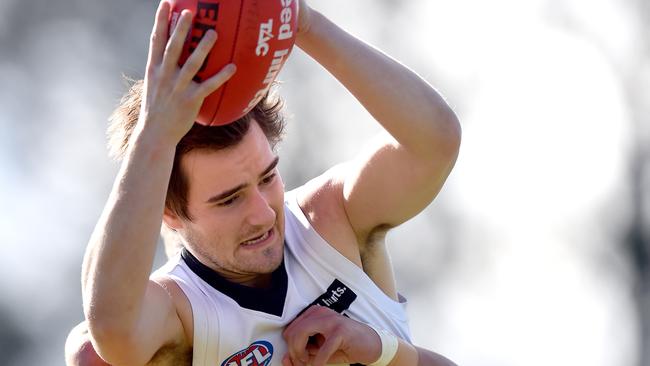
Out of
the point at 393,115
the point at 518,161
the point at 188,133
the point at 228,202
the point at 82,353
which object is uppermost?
the point at 393,115

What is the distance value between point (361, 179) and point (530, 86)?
5.92 metres

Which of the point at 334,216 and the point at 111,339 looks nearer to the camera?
the point at 111,339

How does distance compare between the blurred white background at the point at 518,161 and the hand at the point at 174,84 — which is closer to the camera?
the hand at the point at 174,84

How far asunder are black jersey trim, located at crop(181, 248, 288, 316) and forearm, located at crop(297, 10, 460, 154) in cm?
63

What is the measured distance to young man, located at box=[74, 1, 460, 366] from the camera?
284cm

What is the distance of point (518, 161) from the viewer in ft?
30.2

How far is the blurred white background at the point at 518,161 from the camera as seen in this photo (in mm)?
8719

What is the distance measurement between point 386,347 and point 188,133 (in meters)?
0.83

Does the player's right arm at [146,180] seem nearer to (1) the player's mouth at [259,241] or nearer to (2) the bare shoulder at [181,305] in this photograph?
(2) the bare shoulder at [181,305]

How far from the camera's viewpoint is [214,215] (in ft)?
11.3

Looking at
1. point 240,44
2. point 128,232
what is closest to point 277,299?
point 128,232

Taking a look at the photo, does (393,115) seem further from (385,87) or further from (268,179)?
(268,179)

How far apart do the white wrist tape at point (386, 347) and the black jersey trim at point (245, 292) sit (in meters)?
0.28

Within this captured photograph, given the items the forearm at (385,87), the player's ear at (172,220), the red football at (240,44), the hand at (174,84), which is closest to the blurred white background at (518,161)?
the player's ear at (172,220)
